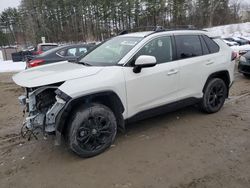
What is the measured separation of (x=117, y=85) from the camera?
3.41 metres

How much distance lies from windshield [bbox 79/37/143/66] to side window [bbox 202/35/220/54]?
157 centimetres

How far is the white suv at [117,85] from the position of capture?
3168 millimetres

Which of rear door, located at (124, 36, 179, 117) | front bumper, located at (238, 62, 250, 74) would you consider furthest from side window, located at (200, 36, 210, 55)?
front bumper, located at (238, 62, 250, 74)

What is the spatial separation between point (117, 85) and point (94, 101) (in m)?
0.40

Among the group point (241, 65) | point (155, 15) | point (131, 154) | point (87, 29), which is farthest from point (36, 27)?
point (131, 154)

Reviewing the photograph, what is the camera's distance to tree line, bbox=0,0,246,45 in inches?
1861

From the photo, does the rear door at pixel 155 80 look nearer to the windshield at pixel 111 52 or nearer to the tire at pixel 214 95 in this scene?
the windshield at pixel 111 52

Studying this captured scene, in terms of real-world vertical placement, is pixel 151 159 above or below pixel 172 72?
below

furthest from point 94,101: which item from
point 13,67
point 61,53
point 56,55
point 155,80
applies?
point 13,67

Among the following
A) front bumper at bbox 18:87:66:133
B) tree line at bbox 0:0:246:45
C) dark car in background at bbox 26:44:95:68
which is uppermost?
tree line at bbox 0:0:246:45

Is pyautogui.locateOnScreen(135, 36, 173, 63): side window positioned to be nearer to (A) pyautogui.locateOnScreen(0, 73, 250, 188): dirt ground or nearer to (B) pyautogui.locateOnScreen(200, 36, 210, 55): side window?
(B) pyautogui.locateOnScreen(200, 36, 210, 55): side window

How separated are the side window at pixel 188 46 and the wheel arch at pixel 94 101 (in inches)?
57.7

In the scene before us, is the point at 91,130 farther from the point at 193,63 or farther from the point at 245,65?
the point at 245,65

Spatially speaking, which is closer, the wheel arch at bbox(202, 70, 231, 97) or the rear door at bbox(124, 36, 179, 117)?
the rear door at bbox(124, 36, 179, 117)
